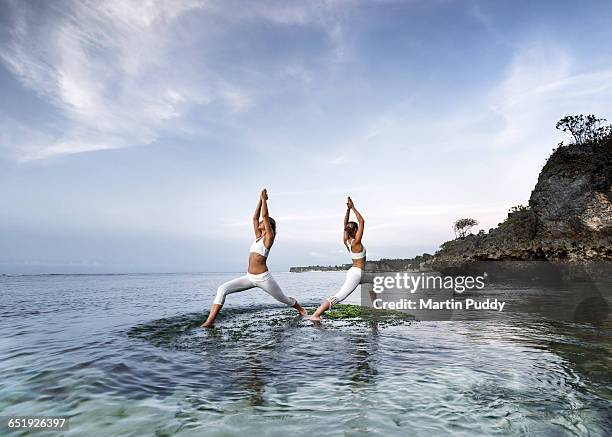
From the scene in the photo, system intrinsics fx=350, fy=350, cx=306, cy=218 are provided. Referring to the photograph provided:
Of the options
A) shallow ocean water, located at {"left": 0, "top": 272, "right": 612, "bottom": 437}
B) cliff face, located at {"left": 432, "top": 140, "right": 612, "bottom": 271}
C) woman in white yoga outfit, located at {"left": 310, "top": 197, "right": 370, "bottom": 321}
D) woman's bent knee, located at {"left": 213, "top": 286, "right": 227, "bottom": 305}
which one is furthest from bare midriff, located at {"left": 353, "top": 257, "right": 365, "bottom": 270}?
cliff face, located at {"left": 432, "top": 140, "right": 612, "bottom": 271}

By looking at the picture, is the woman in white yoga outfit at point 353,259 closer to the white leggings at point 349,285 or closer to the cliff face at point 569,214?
the white leggings at point 349,285

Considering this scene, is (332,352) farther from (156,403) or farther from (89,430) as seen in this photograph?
(89,430)

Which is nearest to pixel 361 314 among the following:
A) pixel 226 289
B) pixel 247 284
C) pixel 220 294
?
pixel 247 284

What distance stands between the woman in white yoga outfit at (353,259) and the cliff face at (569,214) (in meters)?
22.5

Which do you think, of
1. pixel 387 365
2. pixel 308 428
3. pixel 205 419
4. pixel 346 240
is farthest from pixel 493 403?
pixel 346 240

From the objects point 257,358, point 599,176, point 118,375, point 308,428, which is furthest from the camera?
point 599,176

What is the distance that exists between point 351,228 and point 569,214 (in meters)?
24.3

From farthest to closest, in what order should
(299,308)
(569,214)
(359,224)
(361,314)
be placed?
(569,214) → (361,314) → (299,308) → (359,224)

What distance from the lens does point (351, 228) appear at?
1238 cm

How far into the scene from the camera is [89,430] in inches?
167

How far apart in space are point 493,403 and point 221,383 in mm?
4107

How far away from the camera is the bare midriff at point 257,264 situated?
11148mm

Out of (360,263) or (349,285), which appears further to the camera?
(360,263)

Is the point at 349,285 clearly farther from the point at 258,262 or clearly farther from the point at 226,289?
the point at 226,289
